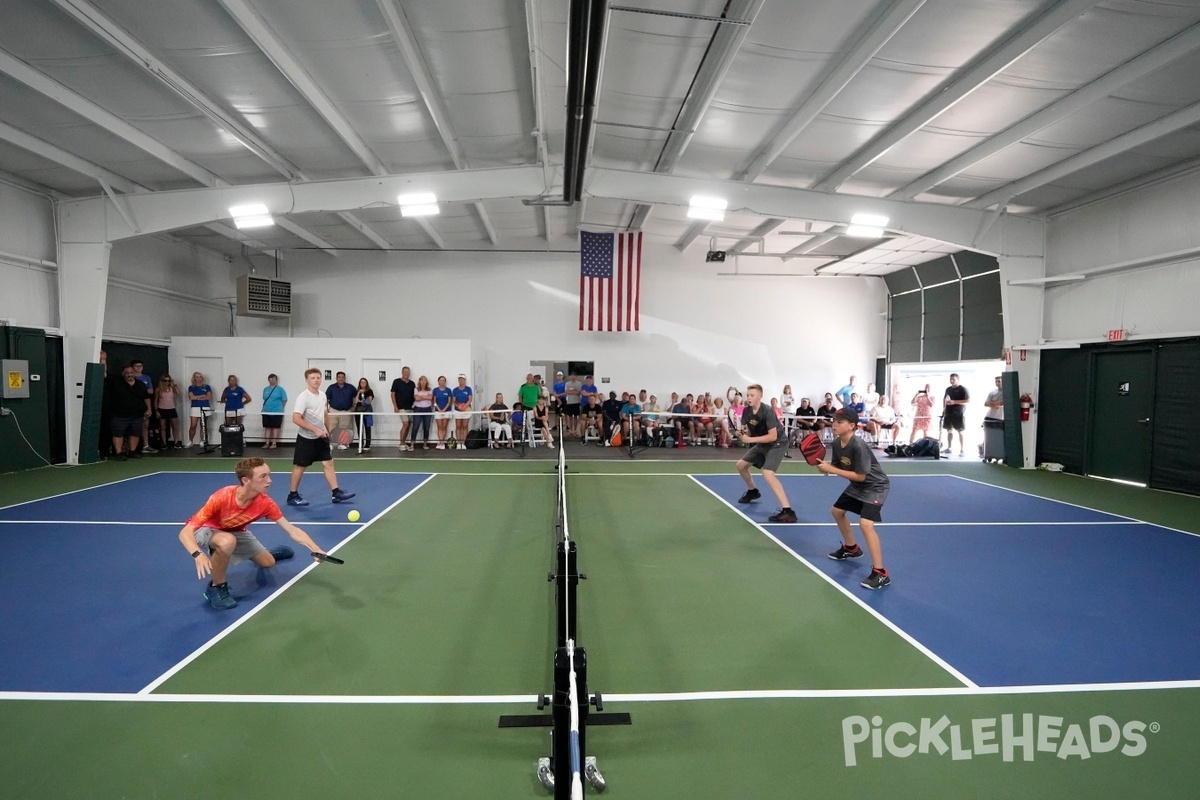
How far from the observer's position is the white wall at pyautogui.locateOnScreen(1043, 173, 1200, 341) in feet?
34.3

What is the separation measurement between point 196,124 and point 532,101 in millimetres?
5912

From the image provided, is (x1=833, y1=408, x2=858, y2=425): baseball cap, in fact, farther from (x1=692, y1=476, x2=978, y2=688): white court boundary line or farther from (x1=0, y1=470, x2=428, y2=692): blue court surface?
(x1=0, y1=470, x2=428, y2=692): blue court surface

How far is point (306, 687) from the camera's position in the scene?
3695mm

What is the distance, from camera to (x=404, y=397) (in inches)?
618

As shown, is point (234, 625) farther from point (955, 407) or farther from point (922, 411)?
point (922, 411)

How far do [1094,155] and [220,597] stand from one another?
14.6 meters

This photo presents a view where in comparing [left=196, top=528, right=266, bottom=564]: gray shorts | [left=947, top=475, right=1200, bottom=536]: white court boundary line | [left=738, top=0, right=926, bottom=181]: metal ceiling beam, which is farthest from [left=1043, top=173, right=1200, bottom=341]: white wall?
[left=196, top=528, right=266, bottom=564]: gray shorts

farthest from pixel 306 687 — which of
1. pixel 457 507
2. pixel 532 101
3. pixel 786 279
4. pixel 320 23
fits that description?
pixel 786 279

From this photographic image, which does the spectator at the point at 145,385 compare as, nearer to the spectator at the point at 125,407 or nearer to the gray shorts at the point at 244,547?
the spectator at the point at 125,407

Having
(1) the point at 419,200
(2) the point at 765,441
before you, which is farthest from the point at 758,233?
(2) the point at 765,441

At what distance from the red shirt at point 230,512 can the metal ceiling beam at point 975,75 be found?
32.4 feet

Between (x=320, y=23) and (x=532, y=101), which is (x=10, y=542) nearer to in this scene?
(x=320, y=23)

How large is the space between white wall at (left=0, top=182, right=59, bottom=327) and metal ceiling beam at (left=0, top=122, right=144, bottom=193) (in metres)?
1.61

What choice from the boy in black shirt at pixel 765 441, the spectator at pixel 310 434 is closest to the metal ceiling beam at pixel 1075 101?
the boy in black shirt at pixel 765 441
